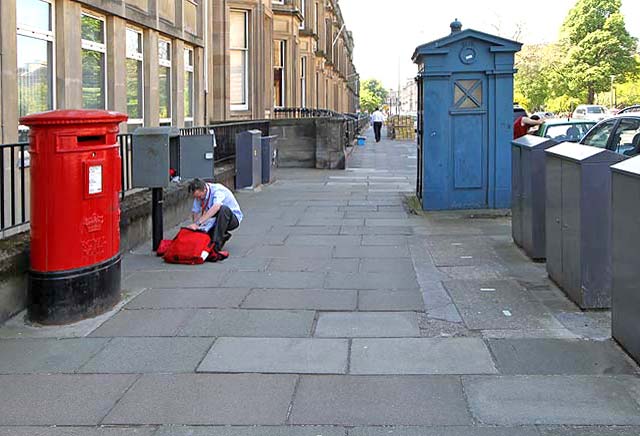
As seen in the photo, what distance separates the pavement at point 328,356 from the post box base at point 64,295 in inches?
5.6

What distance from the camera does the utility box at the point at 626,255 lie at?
5664 millimetres

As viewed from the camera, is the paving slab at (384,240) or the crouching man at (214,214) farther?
the paving slab at (384,240)

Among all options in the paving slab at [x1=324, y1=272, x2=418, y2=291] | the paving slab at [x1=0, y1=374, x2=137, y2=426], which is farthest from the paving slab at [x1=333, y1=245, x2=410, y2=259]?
the paving slab at [x1=0, y1=374, x2=137, y2=426]

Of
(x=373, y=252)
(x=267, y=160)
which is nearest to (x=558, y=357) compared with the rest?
(x=373, y=252)

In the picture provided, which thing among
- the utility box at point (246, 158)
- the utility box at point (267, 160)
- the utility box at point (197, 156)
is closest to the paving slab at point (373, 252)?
the utility box at point (197, 156)

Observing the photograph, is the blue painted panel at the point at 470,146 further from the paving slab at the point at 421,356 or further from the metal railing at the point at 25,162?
the paving slab at the point at 421,356

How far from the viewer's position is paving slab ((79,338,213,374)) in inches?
227

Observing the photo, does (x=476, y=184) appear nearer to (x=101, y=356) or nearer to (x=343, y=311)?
(x=343, y=311)

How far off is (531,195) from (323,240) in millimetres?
3130

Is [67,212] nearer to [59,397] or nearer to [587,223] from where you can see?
[59,397]

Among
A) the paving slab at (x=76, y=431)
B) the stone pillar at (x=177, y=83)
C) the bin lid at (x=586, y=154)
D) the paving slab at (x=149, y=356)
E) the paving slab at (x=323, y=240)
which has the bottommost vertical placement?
the paving slab at (x=76, y=431)

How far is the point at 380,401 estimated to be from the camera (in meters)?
5.08

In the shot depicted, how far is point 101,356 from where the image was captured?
6.05 meters

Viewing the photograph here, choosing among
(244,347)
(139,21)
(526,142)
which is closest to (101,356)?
(244,347)
